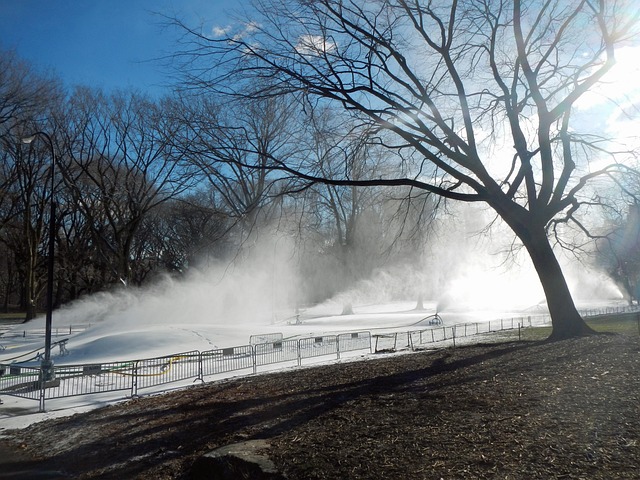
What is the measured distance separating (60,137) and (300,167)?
114 ft

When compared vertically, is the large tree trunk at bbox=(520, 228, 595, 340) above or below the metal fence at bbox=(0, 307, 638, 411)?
above

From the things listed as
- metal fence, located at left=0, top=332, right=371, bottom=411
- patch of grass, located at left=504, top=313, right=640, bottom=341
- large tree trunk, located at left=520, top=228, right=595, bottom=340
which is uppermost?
large tree trunk, located at left=520, top=228, right=595, bottom=340

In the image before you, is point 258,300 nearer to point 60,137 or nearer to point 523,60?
point 60,137

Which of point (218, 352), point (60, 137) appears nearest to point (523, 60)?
point (218, 352)

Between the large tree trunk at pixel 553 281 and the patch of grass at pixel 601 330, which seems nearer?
the large tree trunk at pixel 553 281

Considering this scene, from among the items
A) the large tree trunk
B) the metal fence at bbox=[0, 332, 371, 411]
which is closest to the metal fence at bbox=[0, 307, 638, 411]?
the metal fence at bbox=[0, 332, 371, 411]

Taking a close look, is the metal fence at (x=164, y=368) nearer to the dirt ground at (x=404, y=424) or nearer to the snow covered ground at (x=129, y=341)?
the snow covered ground at (x=129, y=341)

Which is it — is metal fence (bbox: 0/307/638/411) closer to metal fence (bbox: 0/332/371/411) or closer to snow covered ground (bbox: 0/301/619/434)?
metal fence (bbox: 0/332/371/411)

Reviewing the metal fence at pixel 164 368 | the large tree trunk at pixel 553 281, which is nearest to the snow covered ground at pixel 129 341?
the metal fence at pixel 164 368

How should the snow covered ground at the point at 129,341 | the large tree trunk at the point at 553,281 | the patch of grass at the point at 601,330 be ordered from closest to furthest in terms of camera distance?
the snow covered ground at the point at 129,341, the large tree trunk at the point at 553,281, the patch of grass at the point at 601,330

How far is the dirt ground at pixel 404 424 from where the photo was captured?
5.27m

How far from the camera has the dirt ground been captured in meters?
5.27

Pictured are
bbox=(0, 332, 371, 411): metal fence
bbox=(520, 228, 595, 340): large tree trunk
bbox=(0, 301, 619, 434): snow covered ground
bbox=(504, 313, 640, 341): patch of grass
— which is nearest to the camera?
bbox=(0, 301, 619, 434): snow covered ground

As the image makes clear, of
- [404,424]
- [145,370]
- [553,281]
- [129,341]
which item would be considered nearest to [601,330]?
[553,281]
